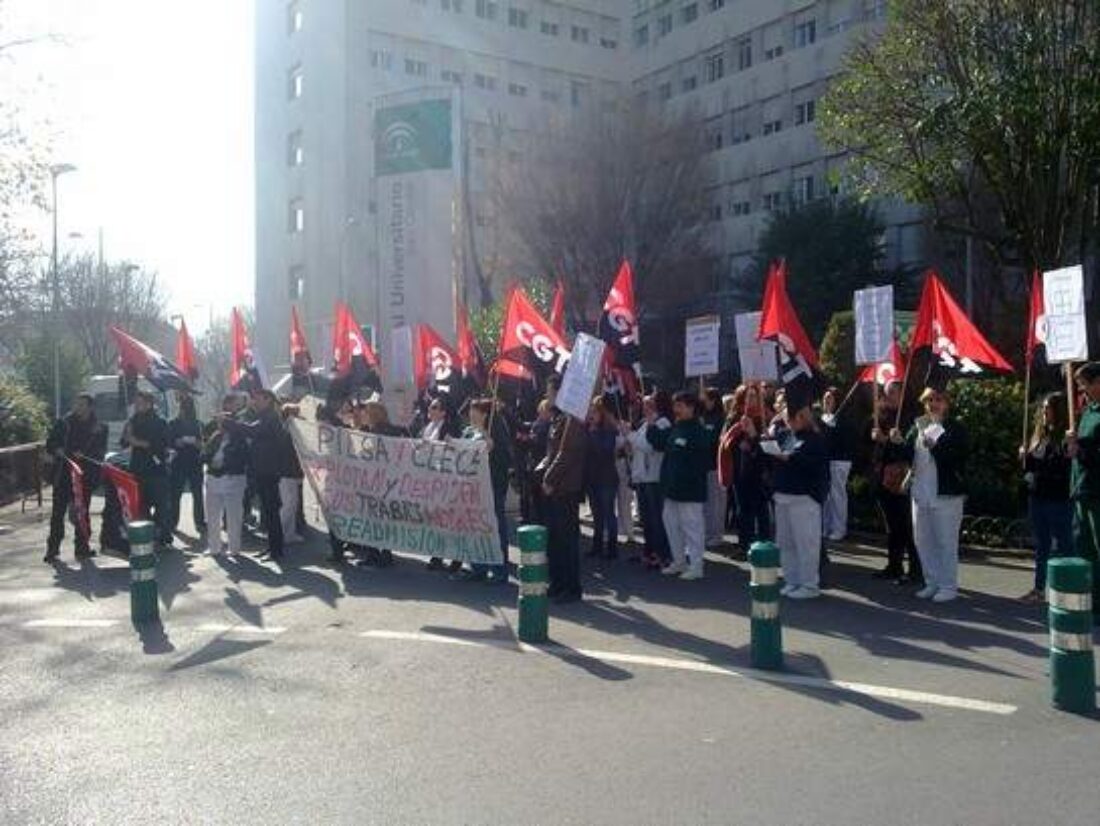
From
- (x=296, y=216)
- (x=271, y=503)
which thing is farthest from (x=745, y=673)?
(x=296, y=216)

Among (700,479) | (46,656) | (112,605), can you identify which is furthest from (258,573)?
(700,479)

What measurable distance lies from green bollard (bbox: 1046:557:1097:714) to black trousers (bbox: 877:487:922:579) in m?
4.40

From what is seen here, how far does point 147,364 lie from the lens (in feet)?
50.2

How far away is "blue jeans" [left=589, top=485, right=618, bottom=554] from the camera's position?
42.4 feet

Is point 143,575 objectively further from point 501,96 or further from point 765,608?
point 501,96

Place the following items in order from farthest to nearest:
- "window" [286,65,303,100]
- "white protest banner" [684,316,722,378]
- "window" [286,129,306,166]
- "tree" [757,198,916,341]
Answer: "window" [286,65,303,100] < "window" [286,129,306,166] < "tree" [757,198,916,341] < "white protest banner" [684,316,722,378]

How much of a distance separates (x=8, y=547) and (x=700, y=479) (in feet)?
31.6

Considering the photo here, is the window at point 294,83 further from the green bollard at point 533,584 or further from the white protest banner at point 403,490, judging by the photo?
the green bollard at point 533,584

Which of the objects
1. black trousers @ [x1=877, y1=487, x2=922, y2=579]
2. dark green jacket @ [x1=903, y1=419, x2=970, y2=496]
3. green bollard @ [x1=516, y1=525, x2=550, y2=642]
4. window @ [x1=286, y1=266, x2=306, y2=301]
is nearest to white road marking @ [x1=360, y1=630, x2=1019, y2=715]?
green bollard @ [x1=516, y1=525, x2=550, y2=642]

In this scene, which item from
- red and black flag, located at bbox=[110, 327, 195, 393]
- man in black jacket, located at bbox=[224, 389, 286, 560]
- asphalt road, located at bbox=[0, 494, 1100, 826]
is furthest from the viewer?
red and black flag, located at bbox=[110, 327, 195, 393]

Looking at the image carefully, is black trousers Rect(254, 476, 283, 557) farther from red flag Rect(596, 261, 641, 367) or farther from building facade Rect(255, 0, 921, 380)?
building facade Rect(255, 0, 921, 380)

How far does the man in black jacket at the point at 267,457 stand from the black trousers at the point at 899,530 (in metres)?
6.37

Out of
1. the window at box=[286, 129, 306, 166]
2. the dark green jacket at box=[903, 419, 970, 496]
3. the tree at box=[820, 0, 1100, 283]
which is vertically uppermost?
the window at box=[286, 129, 306, 166]

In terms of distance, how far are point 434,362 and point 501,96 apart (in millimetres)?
42744
